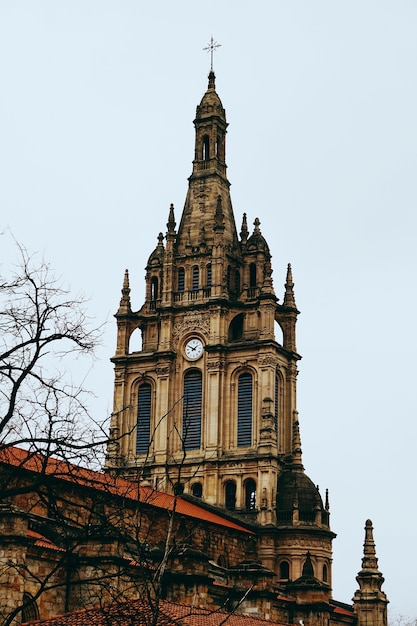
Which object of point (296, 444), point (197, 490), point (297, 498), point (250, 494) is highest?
point (296, 444)

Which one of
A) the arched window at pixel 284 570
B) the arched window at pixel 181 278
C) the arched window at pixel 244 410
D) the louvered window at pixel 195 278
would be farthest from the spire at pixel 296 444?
the arched window at pixel 181 278

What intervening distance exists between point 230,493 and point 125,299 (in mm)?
17084

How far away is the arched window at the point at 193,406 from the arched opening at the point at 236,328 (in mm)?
3936

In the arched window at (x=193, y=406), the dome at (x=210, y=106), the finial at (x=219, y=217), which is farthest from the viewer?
the dome at (x=210, y=106)

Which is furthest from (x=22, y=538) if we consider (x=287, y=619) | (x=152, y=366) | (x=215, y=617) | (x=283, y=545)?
(x=152, y=366)

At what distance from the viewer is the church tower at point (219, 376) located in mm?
74000

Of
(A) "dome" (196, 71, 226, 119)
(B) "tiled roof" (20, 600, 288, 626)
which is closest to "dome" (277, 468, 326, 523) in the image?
(A) "dome" (196, 71, 226, 119)

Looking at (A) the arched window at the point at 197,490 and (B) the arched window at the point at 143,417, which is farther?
(B) the arched window at the point at 143,417

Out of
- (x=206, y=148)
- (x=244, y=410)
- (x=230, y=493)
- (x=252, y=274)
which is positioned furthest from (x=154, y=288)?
(x=230, y=493)

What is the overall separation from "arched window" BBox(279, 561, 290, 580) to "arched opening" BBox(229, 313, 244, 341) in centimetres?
1643

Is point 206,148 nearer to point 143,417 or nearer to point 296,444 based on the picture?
point 143,417

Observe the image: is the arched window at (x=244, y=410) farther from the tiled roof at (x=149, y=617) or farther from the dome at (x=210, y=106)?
the tiled roof at (x=149, y=617)

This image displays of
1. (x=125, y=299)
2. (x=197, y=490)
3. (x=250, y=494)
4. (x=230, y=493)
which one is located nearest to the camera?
(x=250, y=494)

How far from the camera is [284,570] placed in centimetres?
7262
